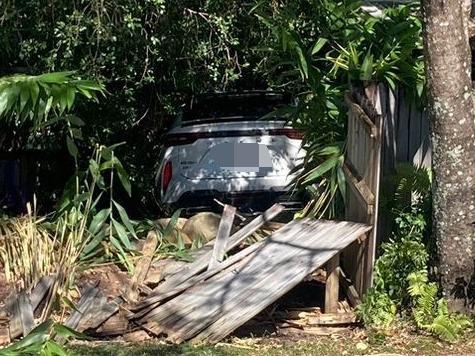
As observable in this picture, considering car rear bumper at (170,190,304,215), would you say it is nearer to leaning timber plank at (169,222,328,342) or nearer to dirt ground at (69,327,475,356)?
leaning timber plank at (169,222,328,342)

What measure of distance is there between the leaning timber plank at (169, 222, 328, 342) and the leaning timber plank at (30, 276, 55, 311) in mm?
1093

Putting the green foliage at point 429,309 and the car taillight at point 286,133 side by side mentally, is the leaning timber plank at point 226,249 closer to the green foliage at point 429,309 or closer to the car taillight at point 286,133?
the car taillight at point 286,133

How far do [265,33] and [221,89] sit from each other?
1.33 m

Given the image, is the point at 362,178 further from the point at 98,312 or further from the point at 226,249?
the point at 98,312

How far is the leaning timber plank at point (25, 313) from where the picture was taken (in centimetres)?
593

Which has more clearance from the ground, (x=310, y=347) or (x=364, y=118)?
(x=364, y=118)

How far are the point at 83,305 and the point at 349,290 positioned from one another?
209cm

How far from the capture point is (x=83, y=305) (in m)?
6.34

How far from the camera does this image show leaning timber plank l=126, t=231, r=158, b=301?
6.92 meters

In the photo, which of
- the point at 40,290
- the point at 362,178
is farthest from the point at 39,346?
the point at 362,178

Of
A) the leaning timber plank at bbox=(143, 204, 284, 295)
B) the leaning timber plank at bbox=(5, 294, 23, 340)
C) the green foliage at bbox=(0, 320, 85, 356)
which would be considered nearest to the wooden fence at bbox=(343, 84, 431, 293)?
the leaning timber plank at bbox=(143, 204, 284, 295)

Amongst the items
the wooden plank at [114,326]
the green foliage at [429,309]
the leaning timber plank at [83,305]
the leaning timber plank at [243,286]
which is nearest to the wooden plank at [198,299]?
the leaning timber plank at [243,286]

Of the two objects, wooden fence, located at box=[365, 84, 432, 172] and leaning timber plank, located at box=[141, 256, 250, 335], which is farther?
wooden fence, located at box=[365, 84, 432, 172]

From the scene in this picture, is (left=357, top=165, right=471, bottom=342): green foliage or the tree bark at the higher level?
the tree bark
